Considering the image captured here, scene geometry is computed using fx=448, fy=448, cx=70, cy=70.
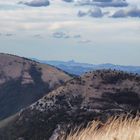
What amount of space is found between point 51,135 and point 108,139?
631 ft

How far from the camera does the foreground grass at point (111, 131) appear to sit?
32.4 ft

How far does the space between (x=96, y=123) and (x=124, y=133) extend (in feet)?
2.25

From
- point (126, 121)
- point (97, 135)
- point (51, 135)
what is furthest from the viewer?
point (51, 135)

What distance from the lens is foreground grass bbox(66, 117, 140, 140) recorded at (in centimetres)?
988

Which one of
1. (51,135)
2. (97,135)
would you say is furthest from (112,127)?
(51,135)

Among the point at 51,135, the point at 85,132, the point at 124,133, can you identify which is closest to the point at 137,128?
the point at 124,133

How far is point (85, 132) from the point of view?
35.0 feet

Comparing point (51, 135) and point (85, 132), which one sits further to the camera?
point (51, 135)

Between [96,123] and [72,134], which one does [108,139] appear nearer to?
[96,123]

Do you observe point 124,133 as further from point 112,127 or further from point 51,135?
point 51,135

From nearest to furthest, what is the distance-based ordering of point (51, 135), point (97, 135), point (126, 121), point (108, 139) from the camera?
point (108, 139) < point (97, 135) < point (126, 121) < point (51, 135)

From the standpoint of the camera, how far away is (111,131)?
415 inches

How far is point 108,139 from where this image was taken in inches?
387

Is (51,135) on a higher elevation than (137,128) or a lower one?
lower
